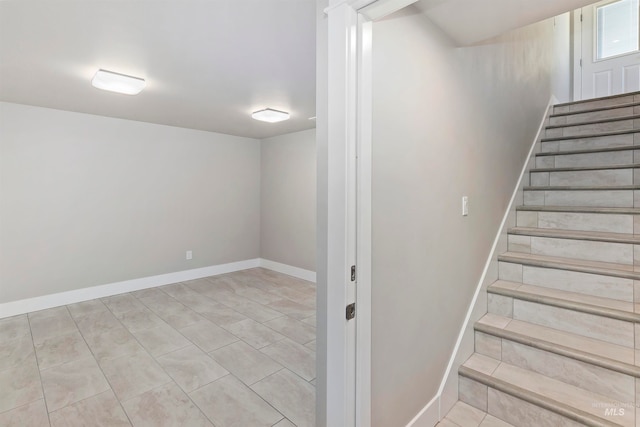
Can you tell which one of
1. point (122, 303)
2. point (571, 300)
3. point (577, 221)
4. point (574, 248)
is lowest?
point (122, 303)

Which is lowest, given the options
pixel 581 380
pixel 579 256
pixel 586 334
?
pixel 581 380

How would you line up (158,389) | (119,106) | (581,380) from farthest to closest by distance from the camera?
(119,106) → (158,389) → (581,380)

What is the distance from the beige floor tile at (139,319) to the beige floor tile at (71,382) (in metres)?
0.62

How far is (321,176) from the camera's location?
4.11ft

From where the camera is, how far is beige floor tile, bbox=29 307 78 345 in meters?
2.93

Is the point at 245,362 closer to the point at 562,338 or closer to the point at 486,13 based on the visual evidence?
the point at 562,338

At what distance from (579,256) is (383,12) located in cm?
215

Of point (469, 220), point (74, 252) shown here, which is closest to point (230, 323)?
point (74, 252)

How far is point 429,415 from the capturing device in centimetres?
165

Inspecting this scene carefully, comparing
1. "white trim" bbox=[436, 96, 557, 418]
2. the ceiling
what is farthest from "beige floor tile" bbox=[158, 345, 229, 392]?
the ceiling

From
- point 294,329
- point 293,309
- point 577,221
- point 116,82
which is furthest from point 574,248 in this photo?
point 116,82

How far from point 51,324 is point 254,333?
6.87 feet

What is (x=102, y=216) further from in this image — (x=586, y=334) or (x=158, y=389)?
(x=586, y=334)

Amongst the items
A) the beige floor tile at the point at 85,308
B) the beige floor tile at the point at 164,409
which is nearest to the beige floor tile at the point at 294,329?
the beige floor tile at the point at 164,409
